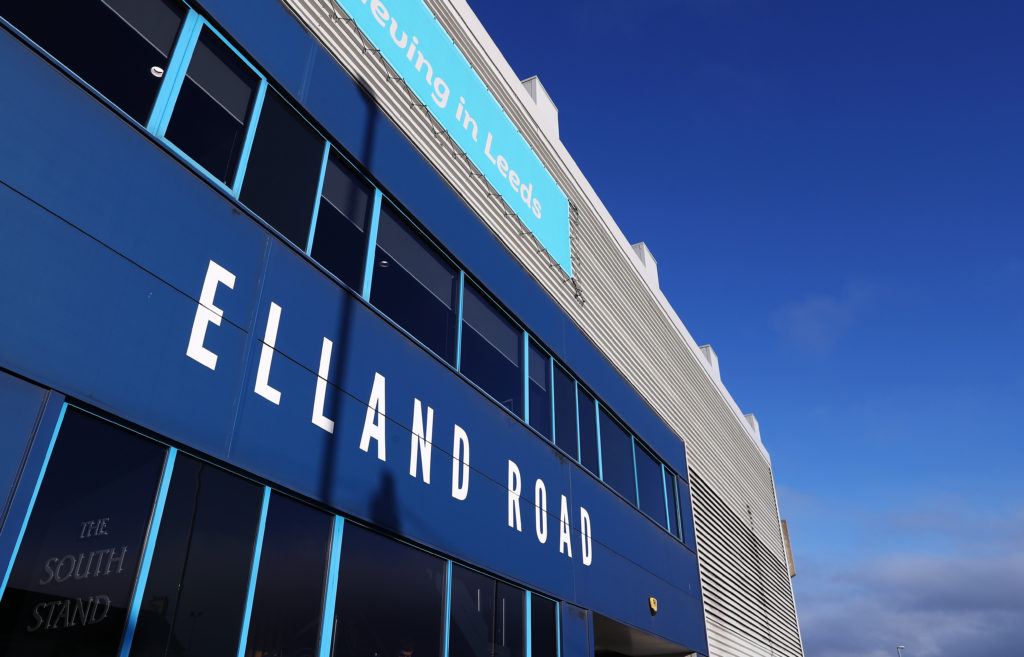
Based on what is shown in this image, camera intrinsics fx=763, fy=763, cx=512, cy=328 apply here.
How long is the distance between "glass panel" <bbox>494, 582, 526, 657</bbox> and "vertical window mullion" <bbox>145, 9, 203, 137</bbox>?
6173 mm

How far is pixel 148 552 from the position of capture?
193 inches

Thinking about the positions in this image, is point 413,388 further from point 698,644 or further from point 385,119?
point 698,644

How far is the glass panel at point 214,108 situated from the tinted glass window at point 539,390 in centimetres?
577

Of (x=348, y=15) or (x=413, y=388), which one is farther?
(x=348, y=15)

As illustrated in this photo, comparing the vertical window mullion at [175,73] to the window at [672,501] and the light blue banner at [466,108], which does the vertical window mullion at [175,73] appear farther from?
the window at [672,501]

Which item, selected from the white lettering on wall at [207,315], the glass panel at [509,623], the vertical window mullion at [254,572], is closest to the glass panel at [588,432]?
the glass panel at [509,623]

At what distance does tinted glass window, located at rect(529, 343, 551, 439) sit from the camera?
36.8ft

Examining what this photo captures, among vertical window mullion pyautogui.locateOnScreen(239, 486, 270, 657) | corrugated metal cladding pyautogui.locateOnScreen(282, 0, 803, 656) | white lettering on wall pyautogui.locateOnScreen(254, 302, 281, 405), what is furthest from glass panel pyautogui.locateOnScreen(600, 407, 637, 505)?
vertical window mullion pyautogui.locateOnScreen(239, 486, 270, 657)

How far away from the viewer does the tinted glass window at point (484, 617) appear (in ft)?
26.4

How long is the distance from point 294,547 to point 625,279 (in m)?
12.1

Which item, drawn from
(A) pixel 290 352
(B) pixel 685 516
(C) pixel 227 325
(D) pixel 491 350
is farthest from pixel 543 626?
(B) pixel 685 516

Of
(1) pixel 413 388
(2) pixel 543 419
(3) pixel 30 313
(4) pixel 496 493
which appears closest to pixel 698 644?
(2) pixel 543 419

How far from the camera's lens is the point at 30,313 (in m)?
4.69

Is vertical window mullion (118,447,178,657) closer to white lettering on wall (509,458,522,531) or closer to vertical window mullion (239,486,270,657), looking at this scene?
vertical window mullion (239,486,270,657)
